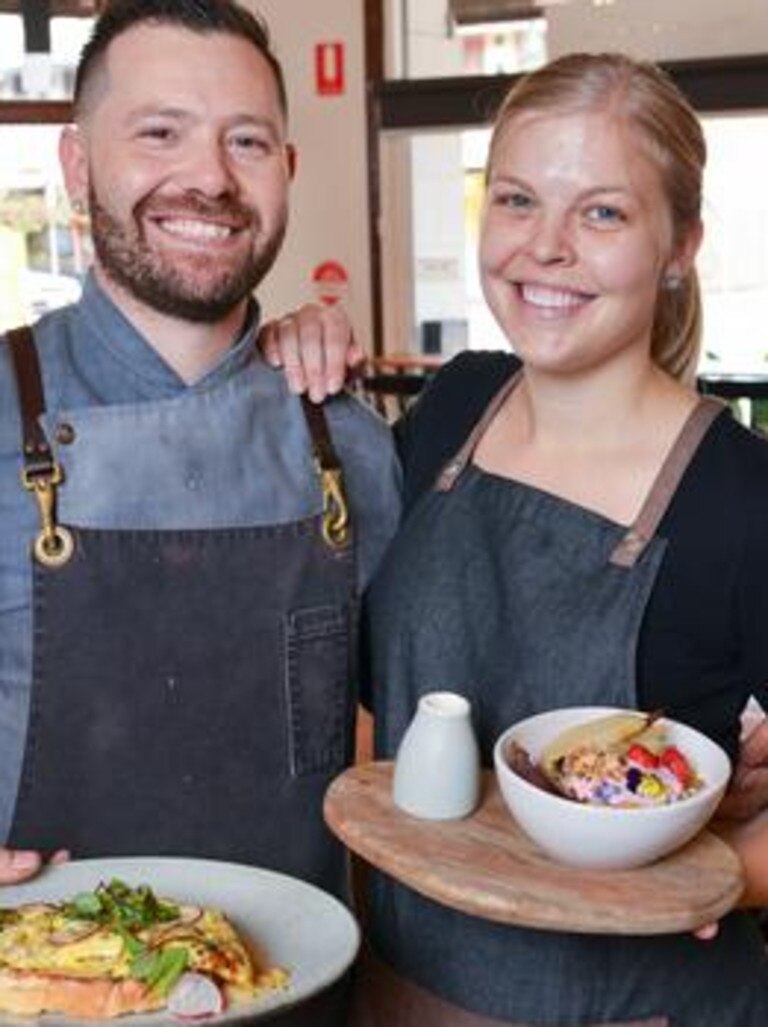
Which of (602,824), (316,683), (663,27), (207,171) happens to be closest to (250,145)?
(207,171)

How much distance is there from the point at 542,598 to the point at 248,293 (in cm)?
42

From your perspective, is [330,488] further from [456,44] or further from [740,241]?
[456,44]

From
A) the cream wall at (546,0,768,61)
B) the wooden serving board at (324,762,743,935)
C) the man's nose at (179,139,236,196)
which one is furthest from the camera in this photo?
the cream wall at (546,0,768,61)

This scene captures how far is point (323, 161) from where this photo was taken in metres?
4.58

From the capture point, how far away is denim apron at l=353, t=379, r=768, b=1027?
138 centimetres

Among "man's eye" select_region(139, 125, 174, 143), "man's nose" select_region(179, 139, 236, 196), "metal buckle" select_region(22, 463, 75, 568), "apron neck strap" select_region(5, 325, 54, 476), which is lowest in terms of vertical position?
"metal buckle" select_region(22, 463, 75, 568)

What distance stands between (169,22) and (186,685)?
0.63 m

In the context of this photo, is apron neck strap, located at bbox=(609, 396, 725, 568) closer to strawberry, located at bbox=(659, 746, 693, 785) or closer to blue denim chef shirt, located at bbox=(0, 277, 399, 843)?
strawberry, located at bbox=(659, 746, 693, 785)

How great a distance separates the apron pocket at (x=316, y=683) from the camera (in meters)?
1.51

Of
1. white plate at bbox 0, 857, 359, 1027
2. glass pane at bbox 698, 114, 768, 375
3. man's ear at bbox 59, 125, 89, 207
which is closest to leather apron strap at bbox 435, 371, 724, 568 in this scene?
white plate at bbox 0, 857, 359, 1027

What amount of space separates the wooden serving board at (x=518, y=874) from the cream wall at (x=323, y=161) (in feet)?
11.2

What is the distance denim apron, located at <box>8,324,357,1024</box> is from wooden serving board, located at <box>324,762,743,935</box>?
0.71 ft

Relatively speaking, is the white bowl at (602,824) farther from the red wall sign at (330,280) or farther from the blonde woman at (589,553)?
the red wall sign at (330,280)

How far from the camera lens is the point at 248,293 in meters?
1.55
